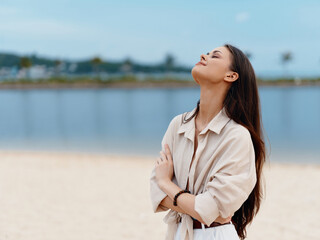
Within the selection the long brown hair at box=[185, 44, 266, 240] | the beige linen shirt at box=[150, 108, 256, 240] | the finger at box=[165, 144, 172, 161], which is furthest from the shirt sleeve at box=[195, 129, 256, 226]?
the finger at box=[165, 144, 172, 161]

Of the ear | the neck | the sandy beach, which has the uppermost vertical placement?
the ear

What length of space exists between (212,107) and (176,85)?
87.1m

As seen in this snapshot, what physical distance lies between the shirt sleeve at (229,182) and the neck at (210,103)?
0.17 m

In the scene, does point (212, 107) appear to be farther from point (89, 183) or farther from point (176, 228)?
point (89, 183)

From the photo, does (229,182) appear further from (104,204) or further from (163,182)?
(104,204)

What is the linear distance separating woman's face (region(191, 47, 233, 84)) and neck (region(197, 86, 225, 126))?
5cm

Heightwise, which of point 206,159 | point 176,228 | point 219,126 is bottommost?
point 176,228

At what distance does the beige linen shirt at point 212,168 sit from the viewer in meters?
1.57

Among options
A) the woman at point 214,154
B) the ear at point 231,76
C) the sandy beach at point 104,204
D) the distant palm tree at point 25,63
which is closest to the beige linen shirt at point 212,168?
the woman at point 214,154

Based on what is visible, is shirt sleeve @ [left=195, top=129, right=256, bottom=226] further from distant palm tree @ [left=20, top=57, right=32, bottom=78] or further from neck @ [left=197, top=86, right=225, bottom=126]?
distant palm tree @ [left=20, top=57, right=32, bottom=78]

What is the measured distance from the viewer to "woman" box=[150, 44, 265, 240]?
62.2 inches

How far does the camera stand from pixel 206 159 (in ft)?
5.48

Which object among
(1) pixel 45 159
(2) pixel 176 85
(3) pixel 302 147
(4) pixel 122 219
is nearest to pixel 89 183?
(4) pixel 122 219

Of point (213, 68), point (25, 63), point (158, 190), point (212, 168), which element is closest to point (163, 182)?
point (158, 190)
